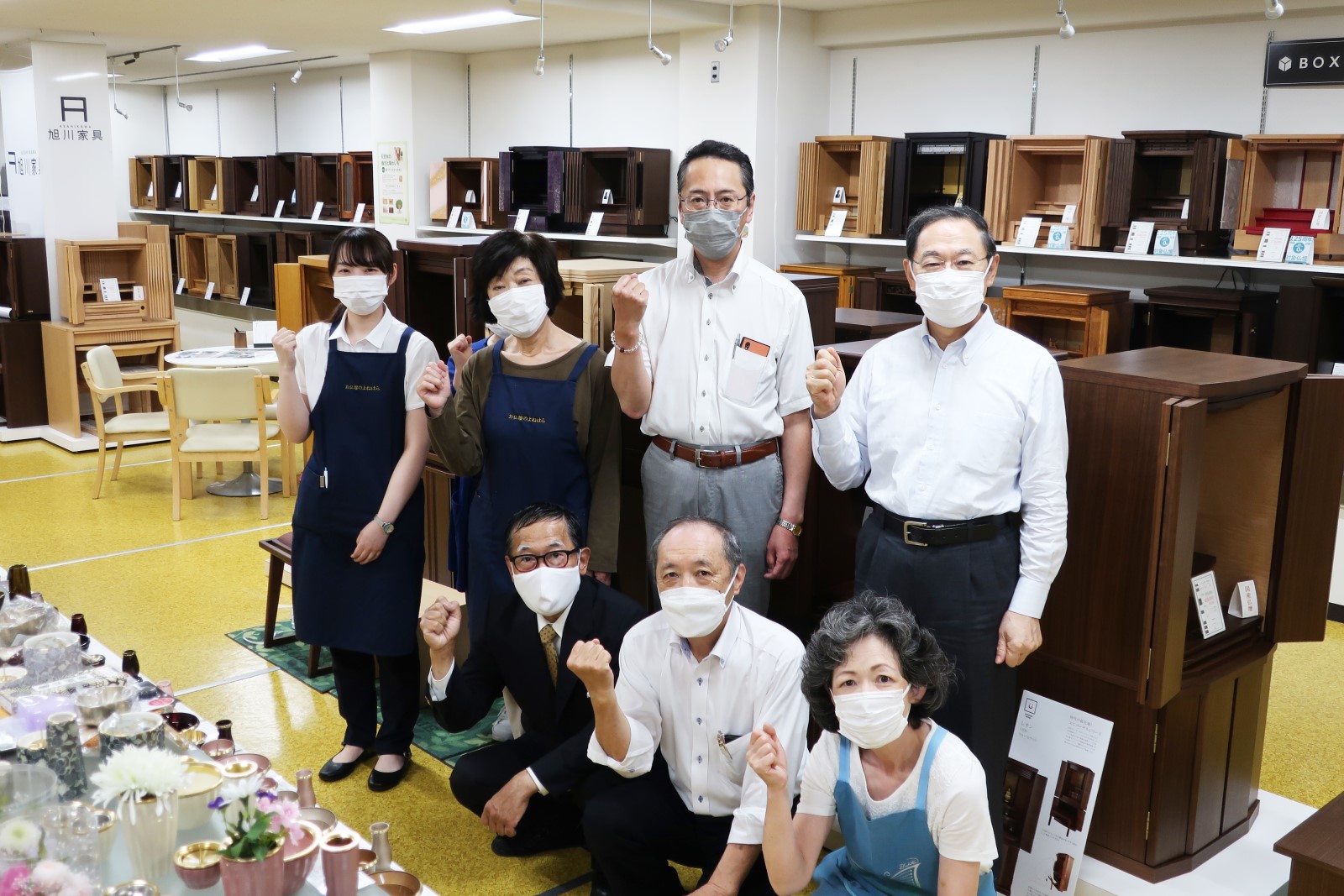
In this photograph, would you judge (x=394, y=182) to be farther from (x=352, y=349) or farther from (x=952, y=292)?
(x=952, y=292)

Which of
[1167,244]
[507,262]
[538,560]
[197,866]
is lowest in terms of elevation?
[197,866]

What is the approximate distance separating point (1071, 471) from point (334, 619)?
6.79 feet

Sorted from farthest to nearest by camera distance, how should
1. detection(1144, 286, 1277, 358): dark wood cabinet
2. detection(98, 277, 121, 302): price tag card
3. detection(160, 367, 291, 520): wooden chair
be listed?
detection(98, 277, 121, 302): price tag card
detection(160, 367, 291, 520): wooden chair
detection(1144, 286, 1277, 358): dark wood cabinet

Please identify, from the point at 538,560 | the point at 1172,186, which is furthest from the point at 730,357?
the point at 1172,186

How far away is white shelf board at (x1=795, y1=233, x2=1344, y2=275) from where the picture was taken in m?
4.79

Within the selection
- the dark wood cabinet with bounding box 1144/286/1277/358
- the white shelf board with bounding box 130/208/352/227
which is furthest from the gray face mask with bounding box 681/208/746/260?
the white shelf board with bounding box 130/208/352/227

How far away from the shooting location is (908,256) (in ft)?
8.65

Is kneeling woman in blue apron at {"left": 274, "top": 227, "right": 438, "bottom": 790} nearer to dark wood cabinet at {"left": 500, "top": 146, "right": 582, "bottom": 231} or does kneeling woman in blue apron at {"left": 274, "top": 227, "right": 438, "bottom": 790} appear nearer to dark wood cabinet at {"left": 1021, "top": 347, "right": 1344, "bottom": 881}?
dark wood cabinet at {"left": 1021, "top": 347, "right": 1344, "bottom": 881}

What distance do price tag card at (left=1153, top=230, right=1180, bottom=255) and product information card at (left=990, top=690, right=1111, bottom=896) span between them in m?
2.97

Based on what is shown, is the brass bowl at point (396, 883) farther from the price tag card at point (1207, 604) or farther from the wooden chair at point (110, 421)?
the wooden chair at point (110, 421)

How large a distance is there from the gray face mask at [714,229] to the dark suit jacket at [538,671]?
0.88 m

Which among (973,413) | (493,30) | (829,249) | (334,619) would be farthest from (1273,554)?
(493,30)

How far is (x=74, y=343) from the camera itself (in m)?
7.99

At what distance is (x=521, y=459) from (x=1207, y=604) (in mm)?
1773
